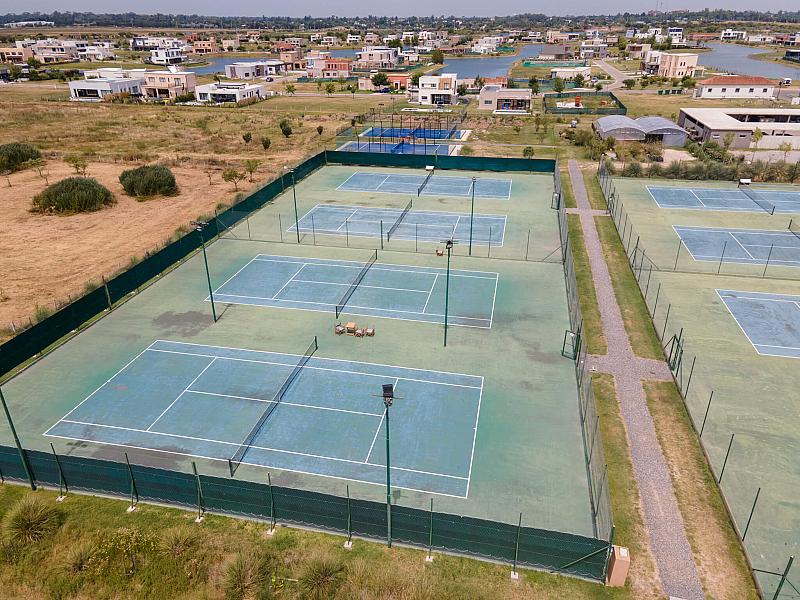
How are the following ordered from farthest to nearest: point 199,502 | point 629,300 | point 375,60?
point 375,60
point 629,300
point 199,502

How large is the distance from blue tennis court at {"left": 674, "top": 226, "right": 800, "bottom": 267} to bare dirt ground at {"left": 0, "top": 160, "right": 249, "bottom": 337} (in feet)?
112

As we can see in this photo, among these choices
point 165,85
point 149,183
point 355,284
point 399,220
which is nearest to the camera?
point 355,284

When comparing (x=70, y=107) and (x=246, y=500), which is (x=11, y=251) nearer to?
(x=246, y=500)

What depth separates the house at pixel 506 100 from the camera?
3433 inches

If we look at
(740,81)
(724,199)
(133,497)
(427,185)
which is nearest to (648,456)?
(133,497)

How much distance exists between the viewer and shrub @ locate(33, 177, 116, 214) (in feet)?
141

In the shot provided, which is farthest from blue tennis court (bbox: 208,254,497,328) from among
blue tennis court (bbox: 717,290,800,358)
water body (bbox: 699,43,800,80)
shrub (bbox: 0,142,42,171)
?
water body (bbox: 699,43,800,80)

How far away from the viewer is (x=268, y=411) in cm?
2138

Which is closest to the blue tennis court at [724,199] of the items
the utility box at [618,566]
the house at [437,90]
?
the utility box at [618,566]

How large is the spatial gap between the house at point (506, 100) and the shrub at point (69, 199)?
62042 mm

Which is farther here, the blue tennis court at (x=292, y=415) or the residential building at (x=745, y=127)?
the residential building at (x=745, y=127)

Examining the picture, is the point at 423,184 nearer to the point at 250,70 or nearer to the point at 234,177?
the point at 234,177

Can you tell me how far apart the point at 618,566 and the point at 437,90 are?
8879 cm

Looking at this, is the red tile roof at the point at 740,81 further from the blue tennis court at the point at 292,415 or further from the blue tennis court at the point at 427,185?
the blue tennis court at the point at 292,415
